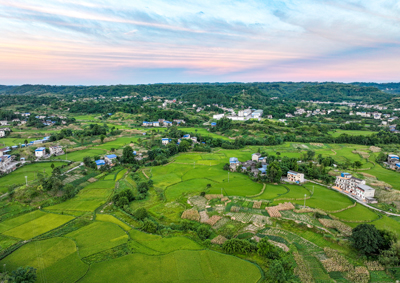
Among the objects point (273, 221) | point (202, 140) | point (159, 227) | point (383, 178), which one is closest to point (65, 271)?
point (159, 227)

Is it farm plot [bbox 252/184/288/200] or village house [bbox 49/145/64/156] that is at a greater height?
village house [bbox 49/145/64/156]

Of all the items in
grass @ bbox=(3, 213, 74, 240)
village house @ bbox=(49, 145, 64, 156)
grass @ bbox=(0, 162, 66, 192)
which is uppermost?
village house @ bbox=(49, 145, 64, 156)

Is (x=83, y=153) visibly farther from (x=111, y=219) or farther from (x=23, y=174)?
(x=111, y=219)

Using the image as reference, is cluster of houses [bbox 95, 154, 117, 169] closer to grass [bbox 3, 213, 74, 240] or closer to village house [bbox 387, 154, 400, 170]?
grass [bbox 3, 213, 74, 240]

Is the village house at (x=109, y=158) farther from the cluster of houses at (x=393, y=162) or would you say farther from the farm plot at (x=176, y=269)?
the cluster of houses at (x=393, y=162)

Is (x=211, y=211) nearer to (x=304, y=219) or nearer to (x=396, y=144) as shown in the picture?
(x=304, y=219)

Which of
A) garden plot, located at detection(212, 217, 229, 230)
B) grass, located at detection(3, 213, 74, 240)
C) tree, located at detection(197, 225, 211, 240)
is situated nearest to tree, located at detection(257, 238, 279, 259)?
tree, located at detection(197, 225, 211, 240)

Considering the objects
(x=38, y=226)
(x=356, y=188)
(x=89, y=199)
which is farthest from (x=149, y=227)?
(x=356, y=188)
